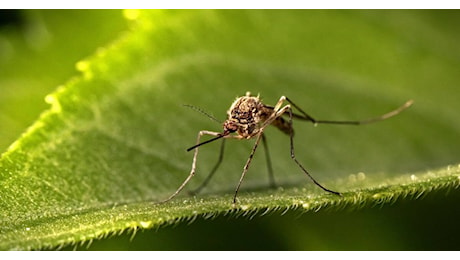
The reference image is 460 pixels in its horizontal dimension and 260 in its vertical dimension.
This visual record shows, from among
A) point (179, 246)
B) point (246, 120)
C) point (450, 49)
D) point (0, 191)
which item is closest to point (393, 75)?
point (450, 49)

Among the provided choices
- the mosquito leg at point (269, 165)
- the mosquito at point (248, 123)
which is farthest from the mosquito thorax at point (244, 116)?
the mosquito leg at point (269, 165)

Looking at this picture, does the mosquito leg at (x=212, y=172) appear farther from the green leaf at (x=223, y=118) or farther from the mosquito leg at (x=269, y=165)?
the mosquito leg at (x=269, y=165)

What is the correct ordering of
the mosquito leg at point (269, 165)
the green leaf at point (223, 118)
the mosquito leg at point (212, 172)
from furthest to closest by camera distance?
the mosquito leg at point (269, 165) → the mosquito leg at point (212, 172) → the green leaf at point (223, 118)

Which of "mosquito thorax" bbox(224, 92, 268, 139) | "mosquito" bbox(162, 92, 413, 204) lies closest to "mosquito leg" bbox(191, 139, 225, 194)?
"mosquito" bbox(162, 92, 413, 204)

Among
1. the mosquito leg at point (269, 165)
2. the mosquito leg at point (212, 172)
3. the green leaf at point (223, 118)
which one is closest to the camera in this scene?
the green leaf at point (223, 118)

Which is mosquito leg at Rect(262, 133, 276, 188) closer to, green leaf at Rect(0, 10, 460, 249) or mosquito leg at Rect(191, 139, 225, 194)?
green leaf at Rect(0, 10, 460, 249)

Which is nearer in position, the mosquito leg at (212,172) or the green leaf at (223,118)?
the green leaf at (223,118)

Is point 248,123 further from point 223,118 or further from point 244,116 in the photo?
point 223,118

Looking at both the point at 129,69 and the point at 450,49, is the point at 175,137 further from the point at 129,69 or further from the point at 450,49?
the point at 450,49

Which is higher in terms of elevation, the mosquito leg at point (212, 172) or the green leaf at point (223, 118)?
the green leaf at point (223, 118)
